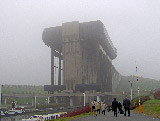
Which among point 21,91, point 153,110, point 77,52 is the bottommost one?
point 21,91

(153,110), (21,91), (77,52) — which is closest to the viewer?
(153,110)

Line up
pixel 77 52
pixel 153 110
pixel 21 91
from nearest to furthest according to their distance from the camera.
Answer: pixel 153 110 → pixel 77 52 → pixel 21 91

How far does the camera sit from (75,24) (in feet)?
300

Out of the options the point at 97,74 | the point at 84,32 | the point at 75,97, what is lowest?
the point at 75,97

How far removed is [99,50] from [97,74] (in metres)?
10.4

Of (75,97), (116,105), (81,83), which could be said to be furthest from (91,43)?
(116,105)

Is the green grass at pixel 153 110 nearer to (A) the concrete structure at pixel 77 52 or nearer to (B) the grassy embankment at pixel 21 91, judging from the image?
(A) the concrete structure at pixel 77 52

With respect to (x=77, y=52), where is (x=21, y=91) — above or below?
below

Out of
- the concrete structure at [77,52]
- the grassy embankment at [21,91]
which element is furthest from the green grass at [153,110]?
the grassy embankment at [21,91]

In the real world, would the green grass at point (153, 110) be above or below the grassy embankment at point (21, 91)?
above

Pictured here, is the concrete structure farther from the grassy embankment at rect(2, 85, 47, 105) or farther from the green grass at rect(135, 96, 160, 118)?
the green grass at rect(135, 96, 160, 118)

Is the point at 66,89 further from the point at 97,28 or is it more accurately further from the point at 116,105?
the point at 116,105

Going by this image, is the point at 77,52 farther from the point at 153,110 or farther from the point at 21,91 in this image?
the point at 153,110

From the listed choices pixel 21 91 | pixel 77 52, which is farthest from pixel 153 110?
pixel 21 91
